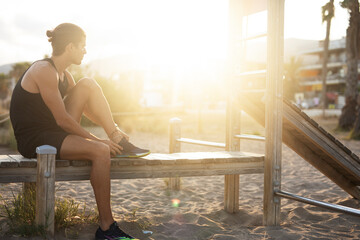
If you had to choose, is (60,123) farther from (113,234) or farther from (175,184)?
(175,184)

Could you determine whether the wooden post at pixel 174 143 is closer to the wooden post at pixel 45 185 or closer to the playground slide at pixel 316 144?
the playground slide at pixel 316 144

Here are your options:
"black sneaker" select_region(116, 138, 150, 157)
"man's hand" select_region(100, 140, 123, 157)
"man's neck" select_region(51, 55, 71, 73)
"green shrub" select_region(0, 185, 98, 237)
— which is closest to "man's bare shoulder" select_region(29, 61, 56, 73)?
"man's neck" select_region(51, 55, 71, 73)

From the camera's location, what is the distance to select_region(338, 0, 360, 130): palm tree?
1563 centimetres

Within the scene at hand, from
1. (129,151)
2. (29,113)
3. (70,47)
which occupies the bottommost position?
(129,151)

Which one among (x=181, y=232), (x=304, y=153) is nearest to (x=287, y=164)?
(x=304, y=153)

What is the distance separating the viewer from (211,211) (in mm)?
4531

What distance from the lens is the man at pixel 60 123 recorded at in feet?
10.3

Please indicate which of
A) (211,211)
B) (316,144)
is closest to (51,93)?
(211,211)

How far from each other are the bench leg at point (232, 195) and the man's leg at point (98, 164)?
1.79m

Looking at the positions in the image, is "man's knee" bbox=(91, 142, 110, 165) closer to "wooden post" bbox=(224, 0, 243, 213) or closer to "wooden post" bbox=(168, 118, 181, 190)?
"wooden post" bbox=(224, 0, 243, 213)

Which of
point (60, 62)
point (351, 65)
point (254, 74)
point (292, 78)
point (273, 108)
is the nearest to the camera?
point (60, 62)

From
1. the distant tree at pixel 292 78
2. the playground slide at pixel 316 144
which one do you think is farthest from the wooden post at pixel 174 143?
the distant tree at pixel 292 78

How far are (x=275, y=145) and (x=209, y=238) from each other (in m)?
1.13

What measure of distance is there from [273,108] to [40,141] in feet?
7.13
